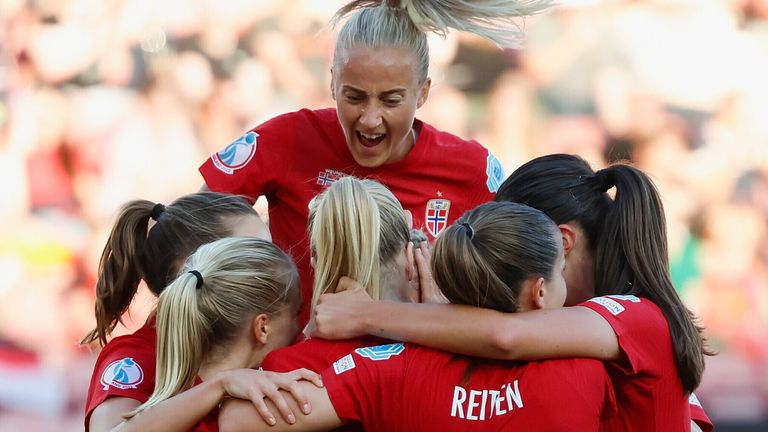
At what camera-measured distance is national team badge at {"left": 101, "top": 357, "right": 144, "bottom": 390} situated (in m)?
2.28

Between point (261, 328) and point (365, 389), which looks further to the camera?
point (261, 328)

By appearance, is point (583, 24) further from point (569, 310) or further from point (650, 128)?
point (569, 310)

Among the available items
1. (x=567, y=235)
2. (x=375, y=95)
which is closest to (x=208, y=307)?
(x=567, y=235)

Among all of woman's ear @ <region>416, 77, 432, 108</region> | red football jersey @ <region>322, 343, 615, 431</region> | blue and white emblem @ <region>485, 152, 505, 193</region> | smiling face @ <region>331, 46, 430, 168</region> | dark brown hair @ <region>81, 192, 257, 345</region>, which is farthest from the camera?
blue and white emblem @ <region>485, 152, 505, 193</region>

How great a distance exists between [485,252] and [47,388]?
3783mm

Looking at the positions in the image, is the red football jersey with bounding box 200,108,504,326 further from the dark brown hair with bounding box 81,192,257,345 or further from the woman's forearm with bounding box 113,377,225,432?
the woman's forearm with bounding box 113,377,225,432

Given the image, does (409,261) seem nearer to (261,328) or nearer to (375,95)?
(261,328)

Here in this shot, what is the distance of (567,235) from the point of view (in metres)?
2.25

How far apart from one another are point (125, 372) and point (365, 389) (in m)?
0.60

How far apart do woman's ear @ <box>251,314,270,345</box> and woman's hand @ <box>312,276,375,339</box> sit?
3.6 inches

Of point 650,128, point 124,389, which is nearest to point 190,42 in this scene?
point 650,128

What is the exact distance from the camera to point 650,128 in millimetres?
5672

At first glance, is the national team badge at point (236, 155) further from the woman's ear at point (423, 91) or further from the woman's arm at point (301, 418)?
the woman's arm at point (301, 418)

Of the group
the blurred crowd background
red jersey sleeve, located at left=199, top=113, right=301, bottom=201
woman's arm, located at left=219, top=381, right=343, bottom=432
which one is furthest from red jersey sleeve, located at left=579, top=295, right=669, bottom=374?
the blurred crowd background
